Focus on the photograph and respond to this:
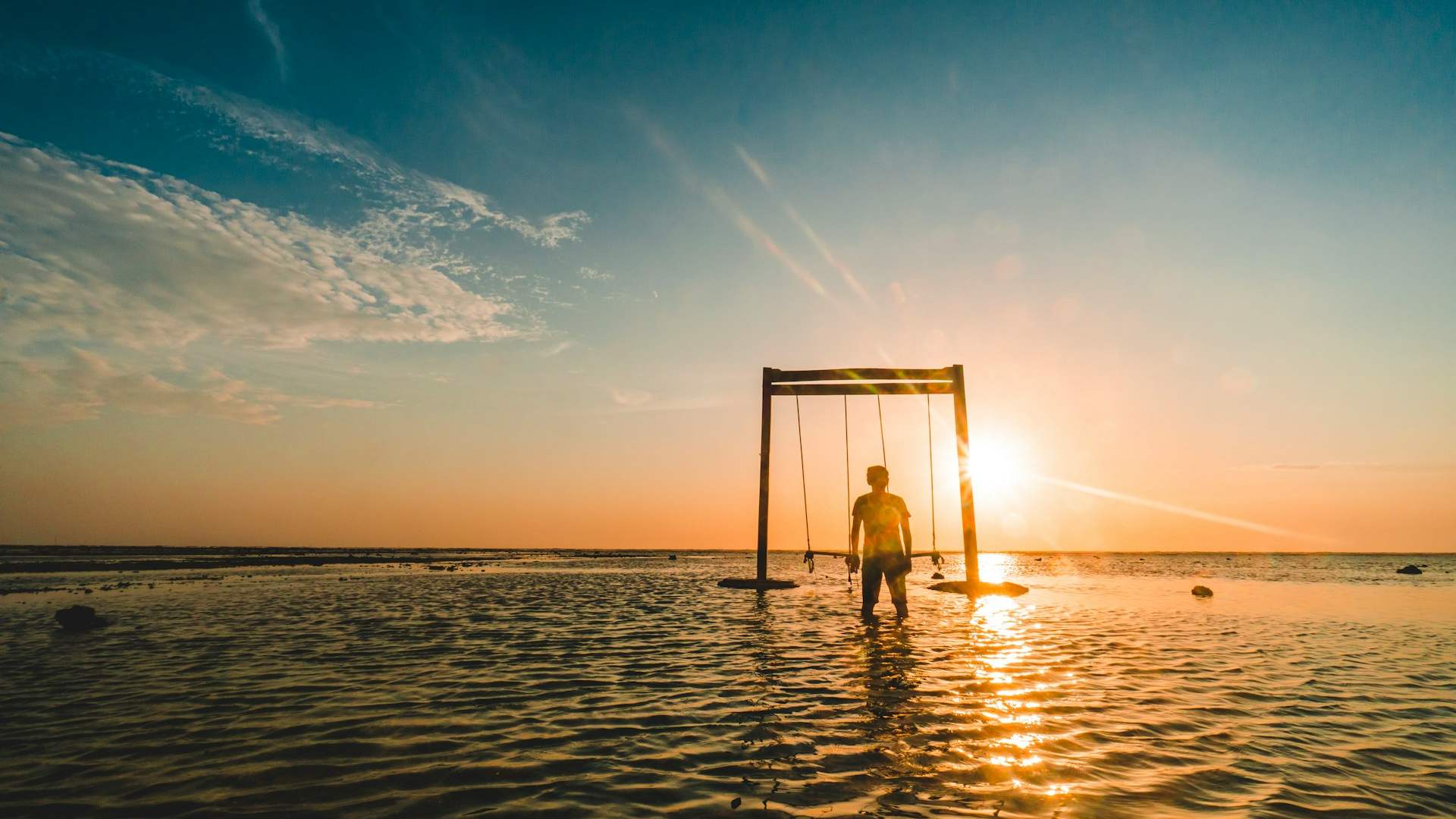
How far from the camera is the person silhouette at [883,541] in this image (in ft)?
Result: 43.8

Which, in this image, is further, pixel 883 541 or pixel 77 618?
pixel 883 541

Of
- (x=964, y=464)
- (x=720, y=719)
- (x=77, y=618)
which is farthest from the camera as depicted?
(x=964, y=464)

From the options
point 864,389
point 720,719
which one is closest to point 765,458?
point 864,389

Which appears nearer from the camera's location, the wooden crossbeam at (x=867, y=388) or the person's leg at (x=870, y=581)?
the person's leg at (x=870, y=581)

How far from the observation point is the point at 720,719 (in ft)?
19.6

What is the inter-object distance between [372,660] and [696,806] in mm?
6881

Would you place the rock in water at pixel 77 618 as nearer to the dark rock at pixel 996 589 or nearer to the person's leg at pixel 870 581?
the person's leg at pixel 870 581

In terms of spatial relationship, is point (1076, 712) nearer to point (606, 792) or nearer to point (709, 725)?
point (709, 725)

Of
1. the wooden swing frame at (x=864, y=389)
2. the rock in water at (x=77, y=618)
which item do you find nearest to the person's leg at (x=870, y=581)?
the wooden swing frame at (x=864, y=389)

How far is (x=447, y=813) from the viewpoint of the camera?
3785mm

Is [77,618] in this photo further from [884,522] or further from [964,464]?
[964,464]

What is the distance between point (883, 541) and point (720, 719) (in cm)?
802

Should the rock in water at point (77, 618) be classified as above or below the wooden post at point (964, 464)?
below

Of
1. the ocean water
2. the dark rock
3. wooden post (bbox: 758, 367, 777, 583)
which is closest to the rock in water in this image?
the ocean water
